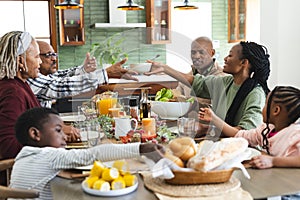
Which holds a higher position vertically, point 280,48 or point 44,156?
point 280,48

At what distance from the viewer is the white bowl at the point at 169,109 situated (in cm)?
193

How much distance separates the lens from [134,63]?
166 centimetres

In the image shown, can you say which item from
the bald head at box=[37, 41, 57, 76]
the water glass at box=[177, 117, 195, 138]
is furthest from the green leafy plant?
the bald head at box=[37, 41, 57, 76]

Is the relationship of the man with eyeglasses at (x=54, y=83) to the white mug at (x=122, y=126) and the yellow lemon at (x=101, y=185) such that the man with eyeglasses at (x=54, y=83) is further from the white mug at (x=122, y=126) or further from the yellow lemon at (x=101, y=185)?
the yellow lemon at (x=101, y=185)

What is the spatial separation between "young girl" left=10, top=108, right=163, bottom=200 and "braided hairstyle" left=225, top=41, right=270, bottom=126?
1002mm

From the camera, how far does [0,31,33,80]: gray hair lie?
2.01 meters

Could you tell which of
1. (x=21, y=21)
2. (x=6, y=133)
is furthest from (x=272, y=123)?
(x=21, y=21)

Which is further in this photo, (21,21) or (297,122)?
(21,21)

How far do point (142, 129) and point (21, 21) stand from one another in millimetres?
4816

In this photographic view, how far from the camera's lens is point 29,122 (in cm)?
157

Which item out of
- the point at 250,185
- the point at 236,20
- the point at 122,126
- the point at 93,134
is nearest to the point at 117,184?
the point at 250,185

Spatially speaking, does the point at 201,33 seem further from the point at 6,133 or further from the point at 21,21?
the point at 6,133

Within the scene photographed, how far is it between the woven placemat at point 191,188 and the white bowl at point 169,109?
2.18 ft

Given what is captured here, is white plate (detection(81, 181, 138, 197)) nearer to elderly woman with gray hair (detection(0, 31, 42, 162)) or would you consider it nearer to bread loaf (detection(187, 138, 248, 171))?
bread loaf (detection(187, 138, 248, 171))
